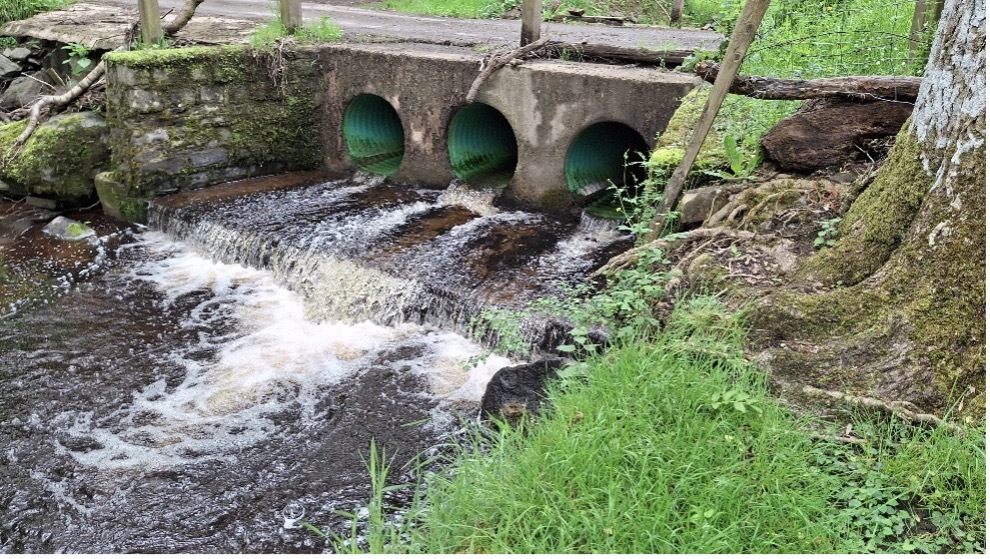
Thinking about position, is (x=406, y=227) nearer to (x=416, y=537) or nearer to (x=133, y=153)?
(x=133, y=153)

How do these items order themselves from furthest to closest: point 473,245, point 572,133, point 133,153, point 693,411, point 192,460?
point 133,153, point 572,133, point 473,245, point 192,460, point 693,411

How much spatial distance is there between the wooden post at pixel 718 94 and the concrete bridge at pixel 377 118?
5.61 ft

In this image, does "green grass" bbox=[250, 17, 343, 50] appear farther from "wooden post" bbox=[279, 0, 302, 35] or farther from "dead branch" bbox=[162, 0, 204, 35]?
"dead branch" bbox=[162, 0, 204, 35]

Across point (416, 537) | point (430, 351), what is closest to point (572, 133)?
point (430, 351)

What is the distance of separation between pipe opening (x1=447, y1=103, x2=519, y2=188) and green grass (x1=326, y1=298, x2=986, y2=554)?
5.28 m

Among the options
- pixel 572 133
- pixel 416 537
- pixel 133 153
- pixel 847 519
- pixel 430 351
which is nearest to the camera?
pixel 847 519

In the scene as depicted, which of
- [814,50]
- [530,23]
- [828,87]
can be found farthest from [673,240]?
[530,23]

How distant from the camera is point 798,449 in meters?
3.46

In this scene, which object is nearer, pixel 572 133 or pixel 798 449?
pixel 798 449

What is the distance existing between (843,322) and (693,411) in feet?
2.96

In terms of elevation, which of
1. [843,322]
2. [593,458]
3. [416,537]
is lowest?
[416,537]

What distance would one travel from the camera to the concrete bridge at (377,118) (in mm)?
7766

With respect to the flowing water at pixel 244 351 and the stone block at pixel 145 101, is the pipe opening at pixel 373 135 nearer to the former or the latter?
the flowing water at pixel 244 351

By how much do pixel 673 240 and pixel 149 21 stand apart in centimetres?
651
